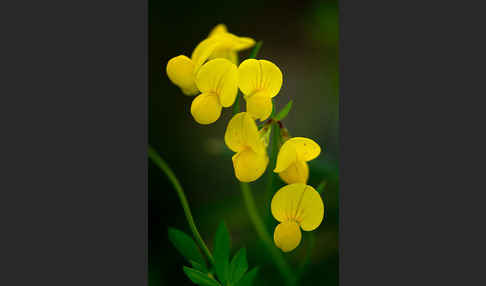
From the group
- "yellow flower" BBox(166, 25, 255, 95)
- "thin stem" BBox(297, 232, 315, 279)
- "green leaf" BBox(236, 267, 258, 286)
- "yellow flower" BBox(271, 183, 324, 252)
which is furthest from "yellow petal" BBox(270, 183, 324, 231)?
"yellow flower" BBox(166, 25, 255, 95)

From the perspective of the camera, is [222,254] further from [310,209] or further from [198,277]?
[310,209]

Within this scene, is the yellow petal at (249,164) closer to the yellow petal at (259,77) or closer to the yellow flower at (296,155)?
the yellow flower at (296,155)

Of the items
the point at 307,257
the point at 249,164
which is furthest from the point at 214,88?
the point at 307,257

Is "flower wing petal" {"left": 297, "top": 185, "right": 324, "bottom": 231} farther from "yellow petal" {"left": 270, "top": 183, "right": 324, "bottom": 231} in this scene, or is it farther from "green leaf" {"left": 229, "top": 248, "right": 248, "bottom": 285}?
"green leaf" {"left": 229, "top": 248, "right": 248, "bottom": 285}

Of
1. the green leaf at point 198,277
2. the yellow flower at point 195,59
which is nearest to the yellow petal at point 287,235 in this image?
the green leaf at point 198,277

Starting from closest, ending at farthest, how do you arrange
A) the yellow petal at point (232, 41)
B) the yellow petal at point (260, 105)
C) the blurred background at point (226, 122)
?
the yellow petal at point (260, 105), the yellow petal at point (232, 41), the blurred background at point (226, 122)

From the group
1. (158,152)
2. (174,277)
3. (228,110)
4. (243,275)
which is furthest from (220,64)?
(174,277)

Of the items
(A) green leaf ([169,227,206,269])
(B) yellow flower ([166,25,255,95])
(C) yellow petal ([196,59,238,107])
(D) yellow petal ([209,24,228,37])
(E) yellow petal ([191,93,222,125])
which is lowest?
(A) green leaf ([169,227,206,269])
